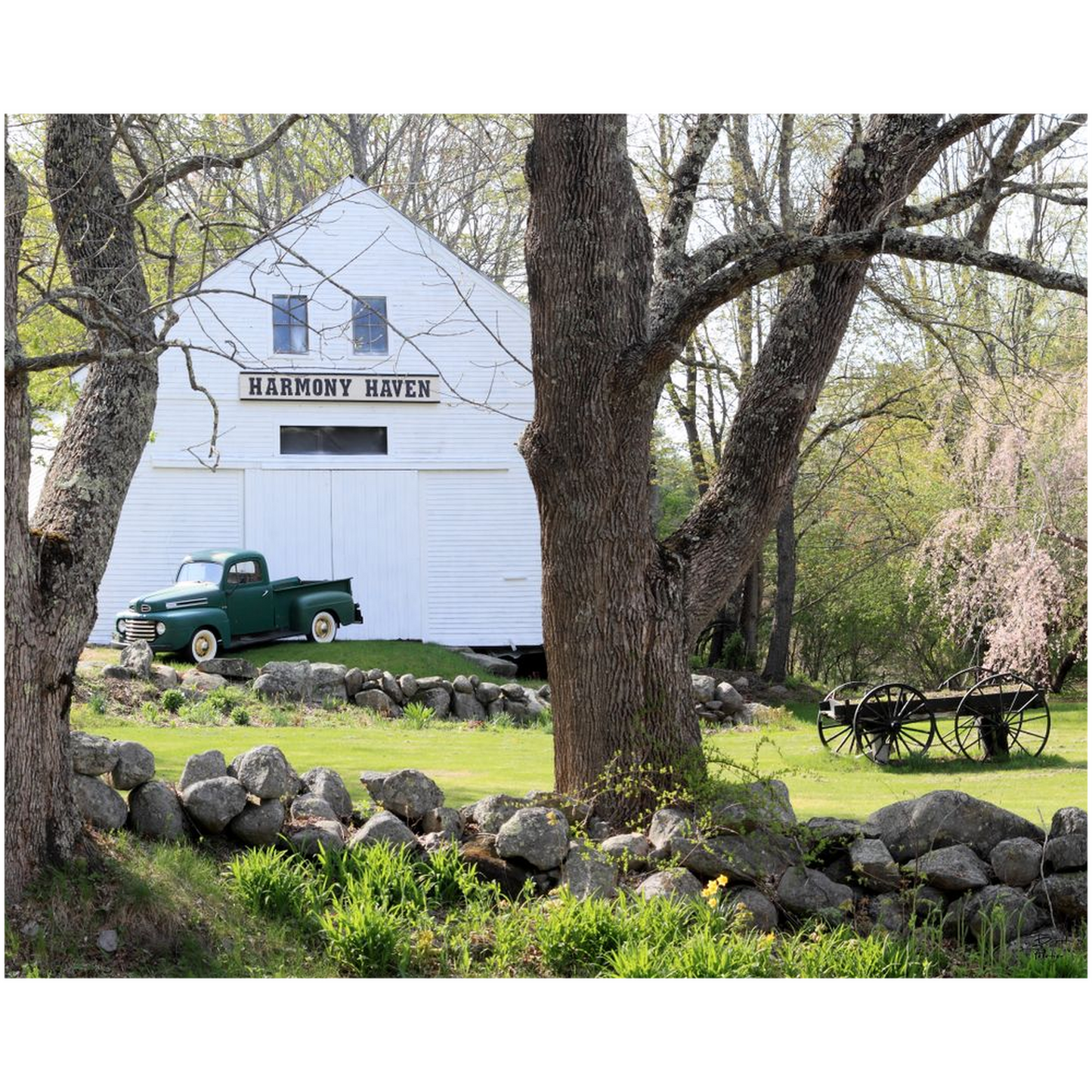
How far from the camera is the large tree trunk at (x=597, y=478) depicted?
6395 millimetres

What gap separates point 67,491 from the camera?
594 cm

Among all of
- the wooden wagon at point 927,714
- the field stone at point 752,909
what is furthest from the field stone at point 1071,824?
the wooden wagon at point 927,714

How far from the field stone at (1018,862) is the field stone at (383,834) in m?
2.85

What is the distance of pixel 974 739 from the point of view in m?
12.9

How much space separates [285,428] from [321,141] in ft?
25.9

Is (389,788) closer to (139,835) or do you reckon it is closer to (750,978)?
(139,835)

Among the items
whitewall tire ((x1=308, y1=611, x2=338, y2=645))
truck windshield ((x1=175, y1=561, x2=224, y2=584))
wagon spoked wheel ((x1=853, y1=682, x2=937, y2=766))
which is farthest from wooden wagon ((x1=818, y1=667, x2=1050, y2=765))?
truck windshield ((x1=175, y1=561, x2=224, y2=584))

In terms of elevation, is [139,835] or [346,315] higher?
[346,315]

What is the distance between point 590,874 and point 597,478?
1.98 meters

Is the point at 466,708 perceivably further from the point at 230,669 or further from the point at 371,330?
the point at 371,330

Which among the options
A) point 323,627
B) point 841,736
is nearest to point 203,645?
point 323,627

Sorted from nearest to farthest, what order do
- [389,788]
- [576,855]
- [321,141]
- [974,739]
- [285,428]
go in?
[576,855]
[389,788]
[974,739]
[285,428]
[321,141]

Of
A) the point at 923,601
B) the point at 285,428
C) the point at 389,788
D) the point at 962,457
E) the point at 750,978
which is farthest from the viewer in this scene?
the point at 923,601

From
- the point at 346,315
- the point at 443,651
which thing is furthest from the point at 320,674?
the point at 346,315
